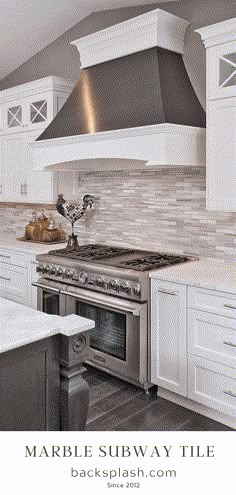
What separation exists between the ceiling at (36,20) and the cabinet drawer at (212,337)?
2411 mm

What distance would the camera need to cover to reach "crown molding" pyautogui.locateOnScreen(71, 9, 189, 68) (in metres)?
3.02

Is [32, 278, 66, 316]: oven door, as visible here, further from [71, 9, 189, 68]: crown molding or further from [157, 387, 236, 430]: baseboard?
[71, 9, 189, 68]: crown molding

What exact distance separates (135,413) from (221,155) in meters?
1.62

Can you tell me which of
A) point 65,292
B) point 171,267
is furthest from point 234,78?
point 65,292

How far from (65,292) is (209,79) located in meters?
1.76

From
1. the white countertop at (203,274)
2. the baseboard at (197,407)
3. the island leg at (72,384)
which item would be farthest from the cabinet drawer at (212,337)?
the island leg at (72,384)

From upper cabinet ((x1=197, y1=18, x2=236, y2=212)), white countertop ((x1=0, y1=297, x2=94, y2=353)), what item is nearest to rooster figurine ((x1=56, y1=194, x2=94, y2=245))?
upper cabinet ((x1=197, y1=18, x2=236, y2=212))

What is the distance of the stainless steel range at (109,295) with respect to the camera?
284 cm

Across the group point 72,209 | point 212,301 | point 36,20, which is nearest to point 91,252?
point 72,209

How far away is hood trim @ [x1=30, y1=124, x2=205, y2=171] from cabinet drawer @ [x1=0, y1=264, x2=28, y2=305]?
106 cm

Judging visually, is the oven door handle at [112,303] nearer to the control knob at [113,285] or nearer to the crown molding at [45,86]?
the control knob at [113,285]

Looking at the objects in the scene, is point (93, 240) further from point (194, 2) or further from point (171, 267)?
point (194, 2)

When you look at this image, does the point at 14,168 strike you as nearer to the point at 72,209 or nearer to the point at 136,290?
the point at 72,209

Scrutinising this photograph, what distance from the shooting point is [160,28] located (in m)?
3.03
